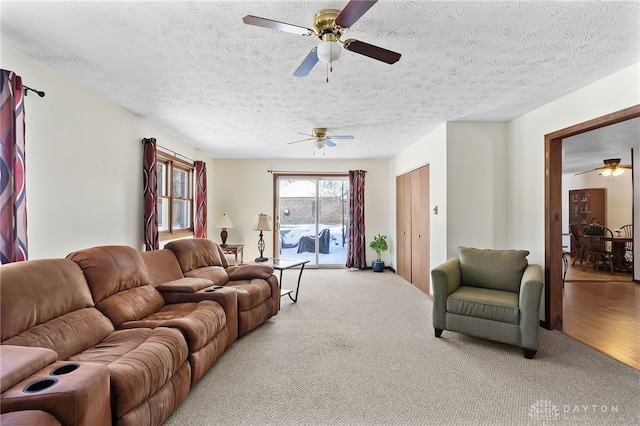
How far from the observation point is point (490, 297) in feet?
10.0

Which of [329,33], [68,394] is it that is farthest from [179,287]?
[329,33]

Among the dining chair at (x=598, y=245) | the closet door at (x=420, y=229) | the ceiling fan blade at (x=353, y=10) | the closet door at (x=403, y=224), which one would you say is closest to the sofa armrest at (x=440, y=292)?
the closet door at (x=420, y=229)

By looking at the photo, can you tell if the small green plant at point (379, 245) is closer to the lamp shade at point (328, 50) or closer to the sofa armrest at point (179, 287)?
the sofa armrest at point (179, 287)

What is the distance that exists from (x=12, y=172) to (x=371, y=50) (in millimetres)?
2515

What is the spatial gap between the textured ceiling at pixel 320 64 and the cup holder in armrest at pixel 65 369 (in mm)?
1947

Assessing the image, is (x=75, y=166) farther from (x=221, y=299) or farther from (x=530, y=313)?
(x=530, y=313)

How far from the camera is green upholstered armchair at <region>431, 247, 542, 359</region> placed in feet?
9.08

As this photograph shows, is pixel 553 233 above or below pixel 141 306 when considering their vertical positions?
above

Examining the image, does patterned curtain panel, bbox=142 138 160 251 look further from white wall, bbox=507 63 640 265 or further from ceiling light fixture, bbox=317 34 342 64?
white wall, bbox=507 63 640 265

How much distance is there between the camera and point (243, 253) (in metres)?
6.89

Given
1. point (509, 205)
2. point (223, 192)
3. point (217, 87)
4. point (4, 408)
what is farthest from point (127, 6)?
point (223, 192)

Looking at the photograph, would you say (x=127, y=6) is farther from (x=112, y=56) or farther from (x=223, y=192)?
(x=223, y=192)

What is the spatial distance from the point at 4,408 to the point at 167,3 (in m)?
2.07

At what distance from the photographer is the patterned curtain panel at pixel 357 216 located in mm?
6965
